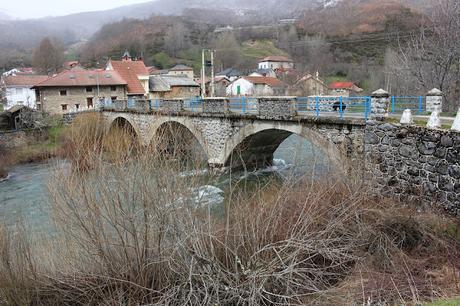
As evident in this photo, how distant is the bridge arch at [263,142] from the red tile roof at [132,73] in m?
27.7

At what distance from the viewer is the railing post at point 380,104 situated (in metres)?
10.9

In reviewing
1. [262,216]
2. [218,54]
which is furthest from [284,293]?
[218,54]

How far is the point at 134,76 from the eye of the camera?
47.4 meters

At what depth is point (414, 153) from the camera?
32.8 feet

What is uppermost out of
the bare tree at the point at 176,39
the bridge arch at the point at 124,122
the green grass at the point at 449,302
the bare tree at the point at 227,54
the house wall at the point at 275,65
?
the bare tree at the point at 176,39

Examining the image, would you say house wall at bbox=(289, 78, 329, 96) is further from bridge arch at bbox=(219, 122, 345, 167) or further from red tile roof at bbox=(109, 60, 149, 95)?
bridge arch at bbox=(219, 122, 345, 167)

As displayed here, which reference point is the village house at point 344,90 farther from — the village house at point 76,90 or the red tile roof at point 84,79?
the red tile roof at point 84,79

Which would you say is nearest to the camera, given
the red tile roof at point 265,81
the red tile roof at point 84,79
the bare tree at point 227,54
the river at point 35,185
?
the river at point 35,185

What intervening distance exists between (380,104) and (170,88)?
40.8 metres

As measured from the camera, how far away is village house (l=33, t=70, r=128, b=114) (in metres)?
39.6

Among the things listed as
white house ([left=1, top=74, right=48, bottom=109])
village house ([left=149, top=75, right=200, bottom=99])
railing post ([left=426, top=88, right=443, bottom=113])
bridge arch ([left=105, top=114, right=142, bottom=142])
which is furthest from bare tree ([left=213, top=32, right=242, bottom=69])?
railing post ([left=426, top=88, right=443, bottom=113])

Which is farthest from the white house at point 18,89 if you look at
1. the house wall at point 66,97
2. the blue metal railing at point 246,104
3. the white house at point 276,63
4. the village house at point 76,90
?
the white house at point 276,63

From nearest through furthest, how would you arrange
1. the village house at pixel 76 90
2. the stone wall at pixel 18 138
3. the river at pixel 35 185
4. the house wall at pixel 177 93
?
the river at pixel 35 185, the stone wall at pixel 18 138, the village house at pixel 76 90, the house wall at pixel 177 93

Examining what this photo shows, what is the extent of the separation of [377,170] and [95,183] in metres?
7.96
